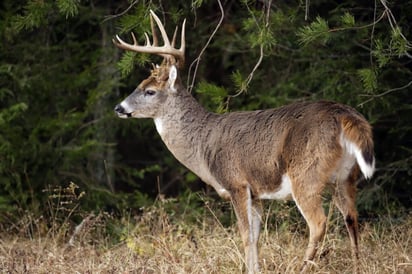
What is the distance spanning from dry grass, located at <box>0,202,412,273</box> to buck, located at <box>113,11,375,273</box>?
0.16 m

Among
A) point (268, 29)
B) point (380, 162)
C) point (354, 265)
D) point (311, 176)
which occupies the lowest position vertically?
point (380, 162)

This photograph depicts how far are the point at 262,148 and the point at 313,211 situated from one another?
719 mm

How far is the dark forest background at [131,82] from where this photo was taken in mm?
8750

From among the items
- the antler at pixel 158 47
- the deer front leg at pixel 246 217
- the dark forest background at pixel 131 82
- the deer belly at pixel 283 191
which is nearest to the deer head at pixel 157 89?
the antler at pixel 158 47

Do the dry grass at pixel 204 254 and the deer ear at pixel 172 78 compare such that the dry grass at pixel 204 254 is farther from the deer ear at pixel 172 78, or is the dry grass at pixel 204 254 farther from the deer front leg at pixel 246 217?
the deer ear at pixel 172 78

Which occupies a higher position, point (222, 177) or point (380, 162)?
point (222, 177)

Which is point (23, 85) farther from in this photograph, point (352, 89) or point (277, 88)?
point (352, 89)

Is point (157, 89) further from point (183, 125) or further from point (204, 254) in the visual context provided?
point (204, 254)

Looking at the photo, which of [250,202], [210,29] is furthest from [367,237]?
[210,29]

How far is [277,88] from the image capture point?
10008mm

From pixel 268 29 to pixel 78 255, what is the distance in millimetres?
2366

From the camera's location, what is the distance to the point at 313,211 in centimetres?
657

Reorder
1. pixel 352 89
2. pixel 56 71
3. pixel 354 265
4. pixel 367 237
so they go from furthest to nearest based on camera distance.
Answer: pixel 56 71, pixel 352 89, pixel 367 237, pixel 354 265

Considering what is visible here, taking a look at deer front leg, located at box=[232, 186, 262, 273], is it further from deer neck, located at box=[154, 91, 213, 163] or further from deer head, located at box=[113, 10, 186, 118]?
deer head, located at box=[113, 10, 186, 118]
